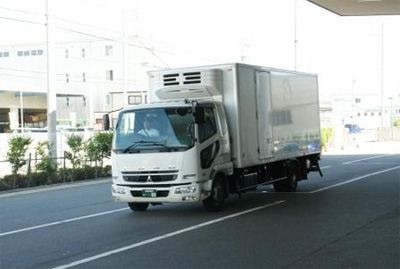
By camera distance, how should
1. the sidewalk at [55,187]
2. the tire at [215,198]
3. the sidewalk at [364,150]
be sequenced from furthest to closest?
1. the sidewalk at [364,150]
2. the sidewalk at [55,187]
3. the tire at [215,198]

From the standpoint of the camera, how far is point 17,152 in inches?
907

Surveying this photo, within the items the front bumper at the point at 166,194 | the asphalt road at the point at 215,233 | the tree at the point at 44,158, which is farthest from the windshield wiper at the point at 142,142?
the tree at the point at 44,158

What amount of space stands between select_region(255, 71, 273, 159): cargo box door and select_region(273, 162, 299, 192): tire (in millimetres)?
1948

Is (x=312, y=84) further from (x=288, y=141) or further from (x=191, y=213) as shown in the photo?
(x=191, y=213)

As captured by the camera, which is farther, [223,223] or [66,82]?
[66,82]

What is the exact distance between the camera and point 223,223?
1176cm

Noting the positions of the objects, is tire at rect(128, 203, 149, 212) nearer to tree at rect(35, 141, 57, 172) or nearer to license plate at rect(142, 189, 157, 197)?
license plate at rect(142, 189, 157, 197)

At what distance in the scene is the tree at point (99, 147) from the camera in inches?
1062

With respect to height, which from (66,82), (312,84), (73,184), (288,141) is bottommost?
(73,184)

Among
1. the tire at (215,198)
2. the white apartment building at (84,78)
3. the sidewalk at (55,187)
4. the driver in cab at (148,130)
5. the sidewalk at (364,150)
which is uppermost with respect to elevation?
the white apartment building at (84,78)

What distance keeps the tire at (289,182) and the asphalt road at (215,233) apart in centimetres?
30

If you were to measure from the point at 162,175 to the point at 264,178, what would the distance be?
167 inches

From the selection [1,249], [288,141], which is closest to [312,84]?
[288,141]

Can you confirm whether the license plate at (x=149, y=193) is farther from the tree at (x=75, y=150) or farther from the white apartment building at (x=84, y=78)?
the white apartment building at (x=84, y=78)
